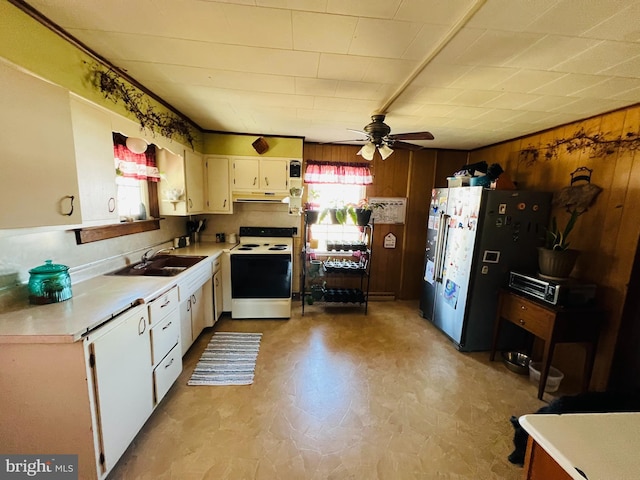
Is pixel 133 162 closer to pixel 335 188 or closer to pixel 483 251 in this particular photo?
pixel 335 188

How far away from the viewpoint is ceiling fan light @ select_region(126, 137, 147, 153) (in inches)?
84.2

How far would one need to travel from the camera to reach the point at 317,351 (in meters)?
2.79

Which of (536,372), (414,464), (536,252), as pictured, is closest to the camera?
(414,464)

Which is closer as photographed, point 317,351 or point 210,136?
point 317,351


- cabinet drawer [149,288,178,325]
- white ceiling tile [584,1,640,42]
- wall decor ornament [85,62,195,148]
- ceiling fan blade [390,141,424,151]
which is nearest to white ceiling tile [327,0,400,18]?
white ceiling tile [584,1,640,42]

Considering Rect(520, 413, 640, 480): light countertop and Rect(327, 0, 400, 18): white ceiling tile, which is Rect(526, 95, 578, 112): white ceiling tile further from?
Rect(520, 413, 640, 480): light countertop

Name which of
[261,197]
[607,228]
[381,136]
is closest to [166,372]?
[261,197]

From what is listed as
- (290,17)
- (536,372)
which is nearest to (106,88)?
(290,17)

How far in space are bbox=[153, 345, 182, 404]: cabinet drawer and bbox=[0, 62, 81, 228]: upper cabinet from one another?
1.14 meters

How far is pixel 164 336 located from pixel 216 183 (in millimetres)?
2121

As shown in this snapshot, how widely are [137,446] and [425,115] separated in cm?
348

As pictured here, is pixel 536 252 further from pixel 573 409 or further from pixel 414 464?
pixel 414 464

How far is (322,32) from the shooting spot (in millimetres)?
1347

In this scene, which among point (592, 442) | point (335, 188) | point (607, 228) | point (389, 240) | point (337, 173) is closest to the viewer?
point (592, 442)
